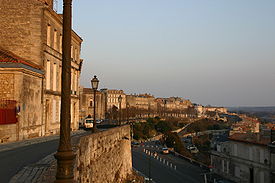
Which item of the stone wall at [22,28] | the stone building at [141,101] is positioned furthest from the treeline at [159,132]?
the stone building at [141,101]

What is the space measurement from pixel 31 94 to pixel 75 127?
44.3 feet

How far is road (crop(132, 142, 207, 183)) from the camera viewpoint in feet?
112

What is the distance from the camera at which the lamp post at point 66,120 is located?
167 inches

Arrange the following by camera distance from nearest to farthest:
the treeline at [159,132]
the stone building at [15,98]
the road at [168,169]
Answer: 1. the stone building at [15,98]
2. the road at [168,169]
3. the treeline at [159,132]

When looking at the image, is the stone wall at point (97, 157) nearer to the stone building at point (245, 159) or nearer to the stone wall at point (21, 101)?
the stone wall at point (21, 101)

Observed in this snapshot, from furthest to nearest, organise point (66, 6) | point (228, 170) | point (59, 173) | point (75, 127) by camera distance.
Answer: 1. point (228, 170)
2. point (75, 127)
3. point (66, 6)
4. point (59, 173)

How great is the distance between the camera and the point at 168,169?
39844 mm

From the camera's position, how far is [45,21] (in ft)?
72.5

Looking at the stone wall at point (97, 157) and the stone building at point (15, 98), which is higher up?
the stone building at point (15, 98)

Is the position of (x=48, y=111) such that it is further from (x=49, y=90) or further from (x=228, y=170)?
(x=228, y=170)

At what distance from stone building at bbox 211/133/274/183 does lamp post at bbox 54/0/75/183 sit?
2875 cm

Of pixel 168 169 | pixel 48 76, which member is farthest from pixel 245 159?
pixel 48 76

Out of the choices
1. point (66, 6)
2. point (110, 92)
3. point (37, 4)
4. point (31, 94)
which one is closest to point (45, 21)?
point (37, 4)

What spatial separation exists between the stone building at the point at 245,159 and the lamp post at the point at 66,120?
2875 cm
